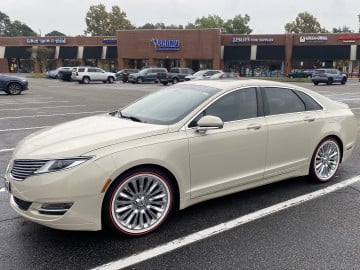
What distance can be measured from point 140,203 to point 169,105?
132 centimetres

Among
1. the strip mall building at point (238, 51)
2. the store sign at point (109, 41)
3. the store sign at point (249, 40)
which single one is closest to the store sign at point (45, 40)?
the strip mall building at point (238, 51)

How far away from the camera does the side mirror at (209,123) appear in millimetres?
3910

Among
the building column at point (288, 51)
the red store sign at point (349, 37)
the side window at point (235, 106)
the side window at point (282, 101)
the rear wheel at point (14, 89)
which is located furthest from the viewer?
the building column at point (288, 51)

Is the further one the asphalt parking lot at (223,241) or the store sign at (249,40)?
the store sign at (249,40)

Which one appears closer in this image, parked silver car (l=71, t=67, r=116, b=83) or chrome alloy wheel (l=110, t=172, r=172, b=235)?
chrome alloy wheel (l=110, t=172, r=172, b=235)

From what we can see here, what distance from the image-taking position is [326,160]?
5.38 m

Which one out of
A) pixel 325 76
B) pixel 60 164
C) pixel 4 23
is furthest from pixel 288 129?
pixel 4 23

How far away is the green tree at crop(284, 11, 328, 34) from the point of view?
84.1 meters

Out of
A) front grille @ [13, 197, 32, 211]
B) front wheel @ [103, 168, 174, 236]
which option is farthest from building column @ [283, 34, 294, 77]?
front grille @ [13, 197, 32, 211]

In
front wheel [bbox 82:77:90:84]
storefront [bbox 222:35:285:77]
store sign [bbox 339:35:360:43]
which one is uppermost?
store sign [bbox 339:35:360:43]

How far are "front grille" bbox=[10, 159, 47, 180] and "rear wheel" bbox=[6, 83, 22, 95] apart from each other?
1930 centimetres

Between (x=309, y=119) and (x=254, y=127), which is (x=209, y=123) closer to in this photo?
(x=254, y=127)

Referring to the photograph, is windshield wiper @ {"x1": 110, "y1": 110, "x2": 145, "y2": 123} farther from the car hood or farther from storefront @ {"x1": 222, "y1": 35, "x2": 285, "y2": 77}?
storefront @ {"x1": 222, "y1": 35, "x2": 285, "y2": 77}

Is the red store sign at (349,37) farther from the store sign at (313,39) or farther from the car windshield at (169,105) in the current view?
the car windshield at (169,105)
